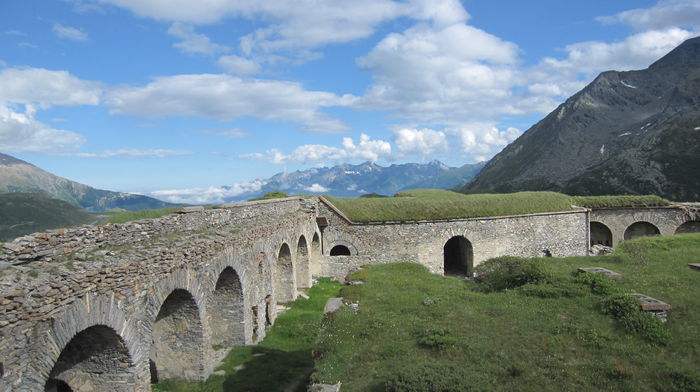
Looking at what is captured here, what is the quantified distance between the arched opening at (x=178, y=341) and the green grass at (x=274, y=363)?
1.02ft

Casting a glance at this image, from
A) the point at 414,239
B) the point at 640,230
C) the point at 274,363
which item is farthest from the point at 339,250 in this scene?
the point at 640,230

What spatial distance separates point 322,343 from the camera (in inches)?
407

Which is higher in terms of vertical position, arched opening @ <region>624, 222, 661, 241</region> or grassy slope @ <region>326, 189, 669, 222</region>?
grassy slope @ <region>326, 189, 669, 222</region>

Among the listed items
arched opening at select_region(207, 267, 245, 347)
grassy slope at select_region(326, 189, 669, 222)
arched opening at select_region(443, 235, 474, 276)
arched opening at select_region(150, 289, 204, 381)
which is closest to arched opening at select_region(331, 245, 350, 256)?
grassy slope at select_region(326, 189, 669, 222)

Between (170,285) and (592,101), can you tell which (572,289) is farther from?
(592,101)

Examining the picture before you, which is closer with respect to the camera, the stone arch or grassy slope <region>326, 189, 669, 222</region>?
grassy slope <region>326, 189, 669, 222</region>

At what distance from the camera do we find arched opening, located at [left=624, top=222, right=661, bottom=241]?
111 ft

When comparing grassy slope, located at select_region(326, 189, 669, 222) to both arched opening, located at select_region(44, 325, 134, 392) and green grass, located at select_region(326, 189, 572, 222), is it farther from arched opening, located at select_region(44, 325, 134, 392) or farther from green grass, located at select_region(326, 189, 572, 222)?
arched opening, located at select_region(44, 325, 134, 392)

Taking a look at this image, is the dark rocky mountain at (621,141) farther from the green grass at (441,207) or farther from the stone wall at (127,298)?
the stone wall at (127,298)

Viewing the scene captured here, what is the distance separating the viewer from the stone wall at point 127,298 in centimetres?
635

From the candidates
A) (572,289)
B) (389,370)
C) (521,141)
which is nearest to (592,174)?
(521,141)

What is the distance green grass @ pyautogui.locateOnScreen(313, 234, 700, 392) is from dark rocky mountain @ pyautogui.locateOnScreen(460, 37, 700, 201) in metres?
81.7

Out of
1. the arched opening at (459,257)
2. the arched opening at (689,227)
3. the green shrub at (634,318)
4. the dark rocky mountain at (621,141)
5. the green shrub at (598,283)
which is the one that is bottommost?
the arched opening at (459,257)

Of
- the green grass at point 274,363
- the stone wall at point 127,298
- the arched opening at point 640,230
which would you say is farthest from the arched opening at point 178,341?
the arched opening at point 640,230
